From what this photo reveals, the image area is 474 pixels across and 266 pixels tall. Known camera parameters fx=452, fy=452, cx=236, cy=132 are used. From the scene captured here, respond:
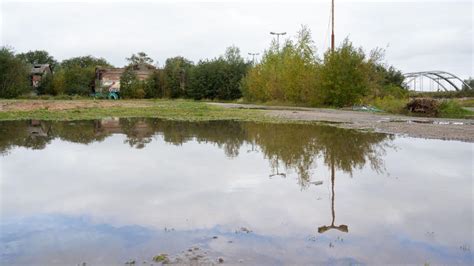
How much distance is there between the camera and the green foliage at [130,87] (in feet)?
203

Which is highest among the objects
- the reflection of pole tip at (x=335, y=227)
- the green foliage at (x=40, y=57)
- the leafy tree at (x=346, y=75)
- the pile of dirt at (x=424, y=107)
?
the green foliage at (x=40, y=57)

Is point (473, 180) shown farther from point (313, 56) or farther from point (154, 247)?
point (313, 56)

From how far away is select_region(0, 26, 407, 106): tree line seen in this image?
106 ft

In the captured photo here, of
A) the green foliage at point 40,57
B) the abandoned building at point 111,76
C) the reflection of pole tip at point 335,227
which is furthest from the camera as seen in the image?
the green foliage at point 40,57

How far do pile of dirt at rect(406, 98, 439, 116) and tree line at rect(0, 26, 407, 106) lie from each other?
6.34 meters

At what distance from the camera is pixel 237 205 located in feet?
21.0

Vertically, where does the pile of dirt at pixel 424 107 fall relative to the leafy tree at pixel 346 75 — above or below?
below

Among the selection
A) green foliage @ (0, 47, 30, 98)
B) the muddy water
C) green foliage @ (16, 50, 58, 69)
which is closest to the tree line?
green foliage @ (0, 47, 30, 98)

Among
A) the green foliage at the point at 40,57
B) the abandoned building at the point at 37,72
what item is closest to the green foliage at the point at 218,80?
the abandoned building at the point at 37,72

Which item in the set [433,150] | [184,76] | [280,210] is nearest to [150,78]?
[184,76]

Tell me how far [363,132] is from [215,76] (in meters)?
46.3

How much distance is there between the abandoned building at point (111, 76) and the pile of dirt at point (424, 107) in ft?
149

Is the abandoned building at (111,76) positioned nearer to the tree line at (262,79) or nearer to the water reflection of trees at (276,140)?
the tree line at (262,79)

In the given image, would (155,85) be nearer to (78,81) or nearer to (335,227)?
(78,81)
